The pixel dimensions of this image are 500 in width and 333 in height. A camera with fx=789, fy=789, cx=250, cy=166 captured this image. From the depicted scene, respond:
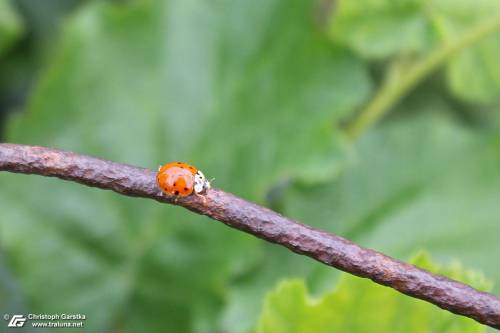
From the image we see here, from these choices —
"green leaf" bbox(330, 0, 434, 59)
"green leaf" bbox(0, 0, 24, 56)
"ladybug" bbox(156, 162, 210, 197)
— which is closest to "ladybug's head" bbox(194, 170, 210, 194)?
"ladybug" bbox(156, 162, 210, 197)

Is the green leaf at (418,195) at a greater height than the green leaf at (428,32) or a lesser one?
lesser

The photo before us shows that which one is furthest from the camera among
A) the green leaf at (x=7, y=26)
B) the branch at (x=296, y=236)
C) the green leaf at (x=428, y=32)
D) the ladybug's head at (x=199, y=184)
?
the green leaf at (x=7, y=26)

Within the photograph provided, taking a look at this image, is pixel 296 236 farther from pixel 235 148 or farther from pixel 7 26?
pixel 7 26

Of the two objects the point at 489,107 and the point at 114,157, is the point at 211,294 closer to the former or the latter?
the point at 114,157

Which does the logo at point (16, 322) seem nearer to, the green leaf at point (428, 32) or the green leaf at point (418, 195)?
the green leaf at point (418, 195)

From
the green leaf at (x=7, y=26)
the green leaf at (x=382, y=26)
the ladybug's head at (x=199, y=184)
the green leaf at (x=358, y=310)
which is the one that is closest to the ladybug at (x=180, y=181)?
the ladybug's head at (x=199, y=184)

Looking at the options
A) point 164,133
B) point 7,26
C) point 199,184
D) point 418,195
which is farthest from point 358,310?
point 7,26
